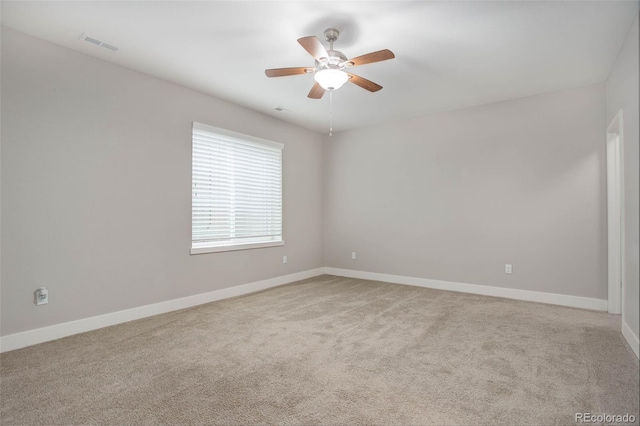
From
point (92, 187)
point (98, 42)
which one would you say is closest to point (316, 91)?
point (98, 42)

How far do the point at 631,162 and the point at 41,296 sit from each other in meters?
5.23

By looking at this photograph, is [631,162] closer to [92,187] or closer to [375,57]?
[375,57]

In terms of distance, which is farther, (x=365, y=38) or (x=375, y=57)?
(x=365, y=38)

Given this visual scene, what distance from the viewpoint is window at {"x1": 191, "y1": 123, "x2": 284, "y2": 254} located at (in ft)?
13.9

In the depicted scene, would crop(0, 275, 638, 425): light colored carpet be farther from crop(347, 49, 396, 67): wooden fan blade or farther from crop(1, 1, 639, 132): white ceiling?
crop(1, 1, 639, 132): white ceiling

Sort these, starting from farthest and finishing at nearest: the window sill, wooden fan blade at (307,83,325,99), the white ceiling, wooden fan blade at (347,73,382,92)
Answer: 1. the window sill
2. wooden fan blade at (307,83,325,99)
3. wooden fan blade at (347,73,382,92)
4. the white ceiling

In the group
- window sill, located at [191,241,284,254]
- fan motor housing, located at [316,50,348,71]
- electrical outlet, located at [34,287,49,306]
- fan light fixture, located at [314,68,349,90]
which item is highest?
fan motor housing, located at [316,50,348,71]

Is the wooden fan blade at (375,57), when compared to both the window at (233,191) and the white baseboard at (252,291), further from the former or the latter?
the white baseboard at (252,291)

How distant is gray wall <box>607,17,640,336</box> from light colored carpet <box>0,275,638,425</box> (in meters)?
0.43

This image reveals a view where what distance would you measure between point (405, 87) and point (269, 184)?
2467mm

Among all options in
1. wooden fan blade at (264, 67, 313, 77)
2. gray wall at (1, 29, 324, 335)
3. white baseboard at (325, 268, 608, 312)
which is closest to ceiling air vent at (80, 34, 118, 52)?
gray wall at (1, 29, 324, 335)

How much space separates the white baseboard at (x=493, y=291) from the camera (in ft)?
13.0

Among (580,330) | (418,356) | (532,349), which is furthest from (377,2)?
(580,330)

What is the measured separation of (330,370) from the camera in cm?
238
